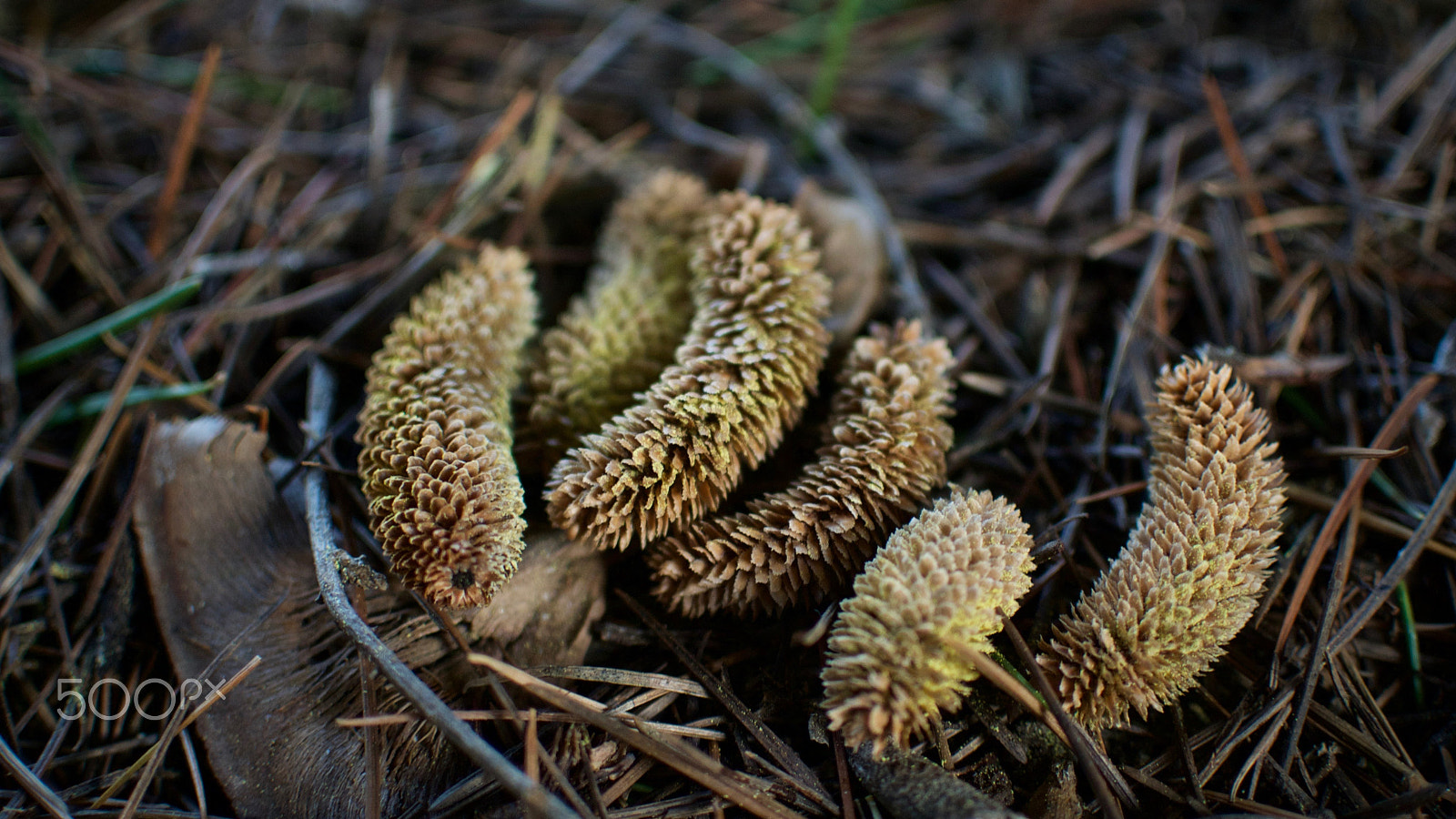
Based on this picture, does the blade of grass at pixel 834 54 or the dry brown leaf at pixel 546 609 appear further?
the blade of grass at pixel 834 54

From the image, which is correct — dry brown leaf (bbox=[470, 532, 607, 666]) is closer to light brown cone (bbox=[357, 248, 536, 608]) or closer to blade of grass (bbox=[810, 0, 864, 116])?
light brown cone (bbox=[357, 248, 536, 608])

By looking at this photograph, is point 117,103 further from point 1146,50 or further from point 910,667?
point 1146,50

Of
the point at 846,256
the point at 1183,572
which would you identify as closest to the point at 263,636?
the point at 846,256

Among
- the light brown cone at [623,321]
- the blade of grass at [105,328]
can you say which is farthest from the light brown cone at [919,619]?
the blade of grass at [105,328]

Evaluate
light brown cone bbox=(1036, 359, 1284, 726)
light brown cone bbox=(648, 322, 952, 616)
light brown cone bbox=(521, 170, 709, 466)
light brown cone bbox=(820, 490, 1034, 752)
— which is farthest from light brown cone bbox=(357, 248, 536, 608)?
light brown cone bbox=(1036, 359, 1284, 726)

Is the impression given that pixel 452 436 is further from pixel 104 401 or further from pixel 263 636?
pixel 104 401

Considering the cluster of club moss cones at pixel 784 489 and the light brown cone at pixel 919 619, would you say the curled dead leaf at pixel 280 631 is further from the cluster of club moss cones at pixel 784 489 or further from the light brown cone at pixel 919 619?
the light brown cone at pixel 919 619
